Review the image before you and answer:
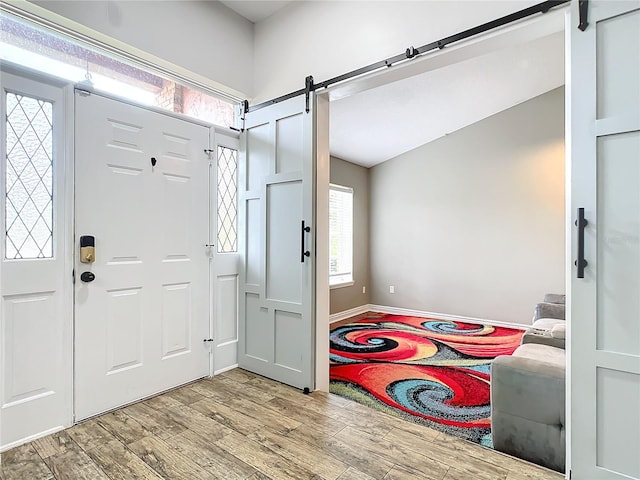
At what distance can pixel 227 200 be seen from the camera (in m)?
3.15

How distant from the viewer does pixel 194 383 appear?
2809 mm

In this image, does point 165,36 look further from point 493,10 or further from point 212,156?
point 493,10

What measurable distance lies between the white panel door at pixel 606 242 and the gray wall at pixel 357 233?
3.87m

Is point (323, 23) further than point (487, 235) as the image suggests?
No

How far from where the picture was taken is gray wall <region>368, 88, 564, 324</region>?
187 inches

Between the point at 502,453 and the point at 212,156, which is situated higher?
the point at 212,156

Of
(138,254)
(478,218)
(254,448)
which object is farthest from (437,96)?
(254,448)

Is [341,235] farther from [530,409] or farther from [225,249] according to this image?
[530,409]

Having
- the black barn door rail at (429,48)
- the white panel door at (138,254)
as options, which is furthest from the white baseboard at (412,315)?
the black barn door rail at (429,48)

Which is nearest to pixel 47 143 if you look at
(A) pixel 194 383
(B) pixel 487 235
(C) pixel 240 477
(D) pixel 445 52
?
(A) pixel 194 383

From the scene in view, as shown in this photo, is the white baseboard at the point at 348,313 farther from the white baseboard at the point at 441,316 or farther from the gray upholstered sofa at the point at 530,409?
the gray upholstered sofa at the point at 530,409

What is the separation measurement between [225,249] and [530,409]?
8.10ft

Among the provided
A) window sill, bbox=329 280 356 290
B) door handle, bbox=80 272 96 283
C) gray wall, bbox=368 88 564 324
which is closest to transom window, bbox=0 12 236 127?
door handle, bbox=80 272 96 283

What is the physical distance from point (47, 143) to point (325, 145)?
1.81 metres
